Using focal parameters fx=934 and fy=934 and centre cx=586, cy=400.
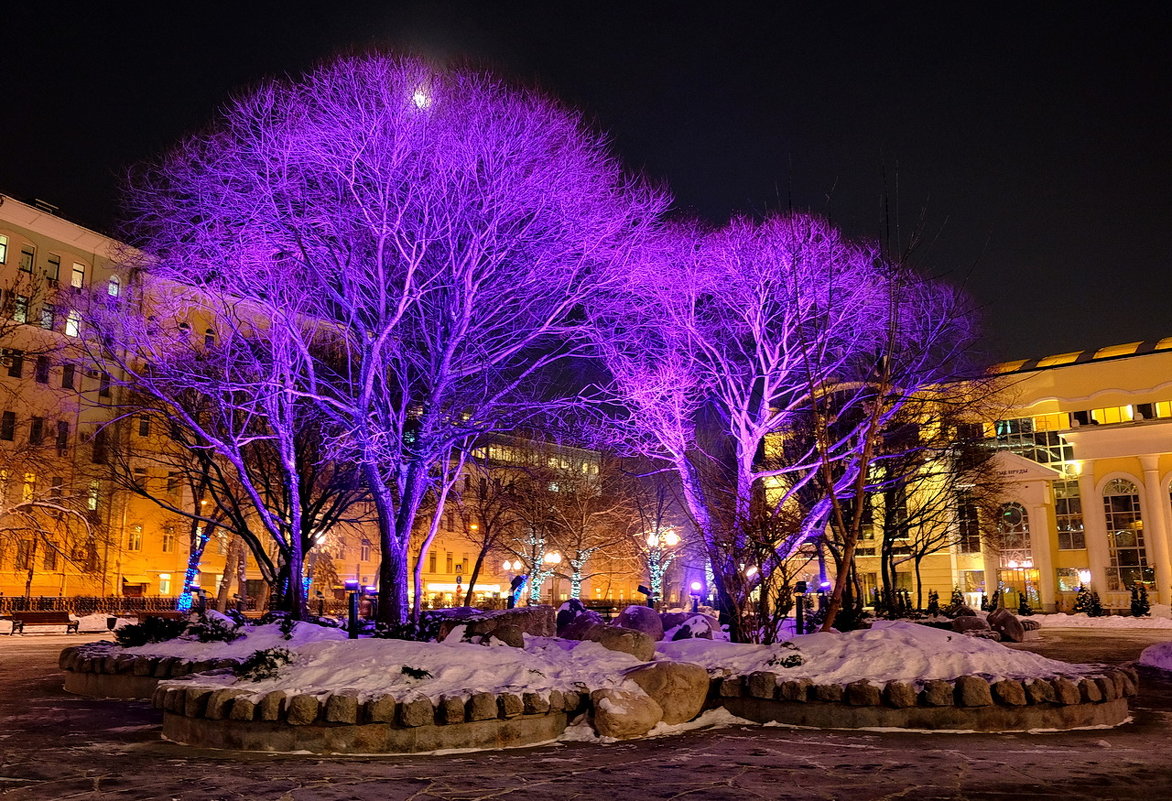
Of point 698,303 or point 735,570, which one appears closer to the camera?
point 735,570

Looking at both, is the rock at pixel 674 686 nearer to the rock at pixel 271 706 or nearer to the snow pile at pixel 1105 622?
the rock at pixel 271 706

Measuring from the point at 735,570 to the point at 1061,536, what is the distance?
44072mm

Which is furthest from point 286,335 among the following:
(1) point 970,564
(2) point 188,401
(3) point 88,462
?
(1) point 970,564

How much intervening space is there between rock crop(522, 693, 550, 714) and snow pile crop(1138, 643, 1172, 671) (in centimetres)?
1266

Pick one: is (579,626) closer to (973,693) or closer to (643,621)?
(643,621)

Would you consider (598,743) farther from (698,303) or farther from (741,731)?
(698,303)

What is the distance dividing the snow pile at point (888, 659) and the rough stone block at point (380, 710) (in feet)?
13.7

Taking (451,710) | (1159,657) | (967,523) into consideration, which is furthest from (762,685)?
(967,523)

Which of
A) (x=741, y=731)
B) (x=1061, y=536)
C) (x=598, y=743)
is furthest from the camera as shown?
(x=1061, y=536)

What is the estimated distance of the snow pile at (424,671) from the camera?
9023mm

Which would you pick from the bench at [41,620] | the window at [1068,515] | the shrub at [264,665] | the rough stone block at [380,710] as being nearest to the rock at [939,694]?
the rough stone block at [380,710]

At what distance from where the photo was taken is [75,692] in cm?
1360

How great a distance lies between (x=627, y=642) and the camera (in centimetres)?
1195

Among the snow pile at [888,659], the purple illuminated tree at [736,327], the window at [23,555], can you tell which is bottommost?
the snow pile at [888,659]
